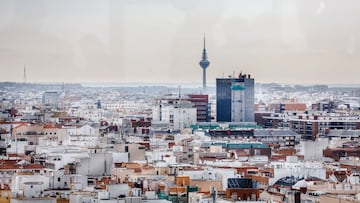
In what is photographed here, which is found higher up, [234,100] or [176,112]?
[234,100]

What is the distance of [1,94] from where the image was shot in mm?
17719

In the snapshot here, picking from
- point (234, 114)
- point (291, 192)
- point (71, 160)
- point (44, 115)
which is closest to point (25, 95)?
point (44, 115)

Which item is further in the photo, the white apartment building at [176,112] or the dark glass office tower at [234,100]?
the dark glass office tower at [234,100]

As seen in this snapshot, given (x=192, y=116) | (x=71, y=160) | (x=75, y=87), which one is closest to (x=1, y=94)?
(x=75, y=87)

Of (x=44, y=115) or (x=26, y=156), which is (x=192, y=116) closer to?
(x=44, y=115)

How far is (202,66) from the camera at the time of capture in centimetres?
2188

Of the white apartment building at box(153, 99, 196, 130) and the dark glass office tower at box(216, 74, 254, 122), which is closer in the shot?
the white apartment building at box(153, 99, 196, 130)

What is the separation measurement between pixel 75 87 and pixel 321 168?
8.46m

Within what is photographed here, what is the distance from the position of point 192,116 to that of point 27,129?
30.2 feet

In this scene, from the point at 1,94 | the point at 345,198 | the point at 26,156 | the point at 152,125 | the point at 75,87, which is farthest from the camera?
the point at 152,125

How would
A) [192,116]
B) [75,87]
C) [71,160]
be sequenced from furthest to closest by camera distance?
[192,116] → [75,87] → [71,160]

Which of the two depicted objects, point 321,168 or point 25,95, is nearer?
point 321,168

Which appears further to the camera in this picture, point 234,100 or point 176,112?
point 234,100

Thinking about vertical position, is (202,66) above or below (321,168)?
above
